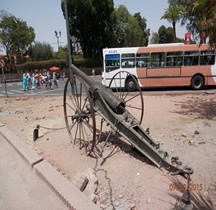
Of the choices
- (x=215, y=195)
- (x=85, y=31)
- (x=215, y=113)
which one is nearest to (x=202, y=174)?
(x=215, y=195)

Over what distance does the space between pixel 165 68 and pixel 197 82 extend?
2.16 meters

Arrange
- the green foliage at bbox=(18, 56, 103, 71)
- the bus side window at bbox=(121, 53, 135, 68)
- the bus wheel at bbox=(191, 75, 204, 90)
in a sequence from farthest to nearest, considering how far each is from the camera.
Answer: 1. the green foliage at bbox=(18, 56, 103, 71)
2. the bus side window at bbox=(121, 53, 135, 68)
3. the bus wheel at bbox=(191, 75, 204, 90)

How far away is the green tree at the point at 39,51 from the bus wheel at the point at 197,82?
40.6m

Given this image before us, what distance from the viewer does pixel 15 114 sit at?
10.3m

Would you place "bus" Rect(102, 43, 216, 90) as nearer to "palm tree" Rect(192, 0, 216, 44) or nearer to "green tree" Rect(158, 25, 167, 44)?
"palm tree" Rect(192, 0, 216, 44)

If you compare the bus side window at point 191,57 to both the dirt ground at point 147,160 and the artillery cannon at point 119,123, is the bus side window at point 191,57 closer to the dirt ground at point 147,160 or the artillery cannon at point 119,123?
the dirt ground at point 147,160

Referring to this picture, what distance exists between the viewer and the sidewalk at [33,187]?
3.54 metres

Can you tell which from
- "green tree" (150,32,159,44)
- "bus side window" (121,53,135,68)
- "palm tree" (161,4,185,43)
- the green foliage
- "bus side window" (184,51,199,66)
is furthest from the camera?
"green tree" (150,32,159,44)

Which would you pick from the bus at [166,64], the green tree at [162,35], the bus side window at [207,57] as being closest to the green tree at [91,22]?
the bus at [166,64]

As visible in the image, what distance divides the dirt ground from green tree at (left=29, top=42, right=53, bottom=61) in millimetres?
42639

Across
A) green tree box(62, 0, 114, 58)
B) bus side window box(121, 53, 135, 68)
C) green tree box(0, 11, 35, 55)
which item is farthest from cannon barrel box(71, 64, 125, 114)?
green tree box(0, 11, 35, 55)

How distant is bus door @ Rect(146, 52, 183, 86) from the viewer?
13695mm
